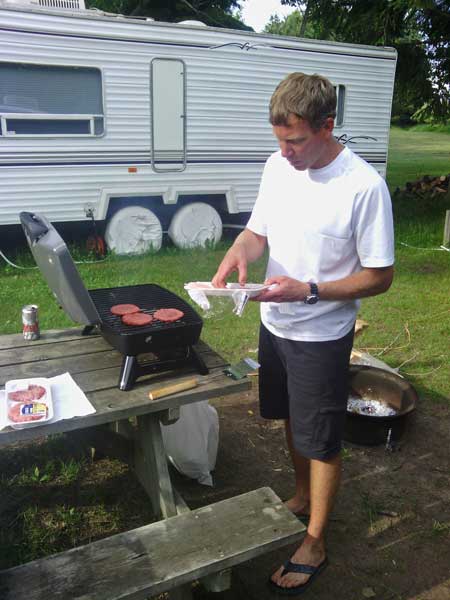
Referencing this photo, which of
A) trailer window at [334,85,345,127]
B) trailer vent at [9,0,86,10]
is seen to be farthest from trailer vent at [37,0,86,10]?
trailer window at [334,85,345,127]

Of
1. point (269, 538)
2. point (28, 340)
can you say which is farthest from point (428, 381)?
point (28, 340)

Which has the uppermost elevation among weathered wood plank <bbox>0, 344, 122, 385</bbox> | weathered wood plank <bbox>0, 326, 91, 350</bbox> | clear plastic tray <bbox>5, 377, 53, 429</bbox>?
clear plastic tray <bbox>5, 377, 53, 429</bbox>

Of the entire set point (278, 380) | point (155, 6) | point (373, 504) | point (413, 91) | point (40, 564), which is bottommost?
point (373, 504)

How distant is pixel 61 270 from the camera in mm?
2010

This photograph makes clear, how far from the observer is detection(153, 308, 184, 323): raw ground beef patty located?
7.48 ft

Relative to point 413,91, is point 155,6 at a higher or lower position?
higher

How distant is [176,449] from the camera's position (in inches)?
113

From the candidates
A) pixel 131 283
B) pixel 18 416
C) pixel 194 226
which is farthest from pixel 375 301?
pixel 18 416

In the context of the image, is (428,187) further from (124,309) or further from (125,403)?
(125,403)

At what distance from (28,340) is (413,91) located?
38.2 ft

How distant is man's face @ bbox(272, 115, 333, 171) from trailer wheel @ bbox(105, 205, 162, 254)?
5642 mm

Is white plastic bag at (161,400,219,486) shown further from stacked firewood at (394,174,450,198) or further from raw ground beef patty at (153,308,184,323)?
stacked firewood at (394,174,450,198)

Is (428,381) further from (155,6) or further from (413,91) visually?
(155,6)

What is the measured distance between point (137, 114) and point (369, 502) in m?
5.87
